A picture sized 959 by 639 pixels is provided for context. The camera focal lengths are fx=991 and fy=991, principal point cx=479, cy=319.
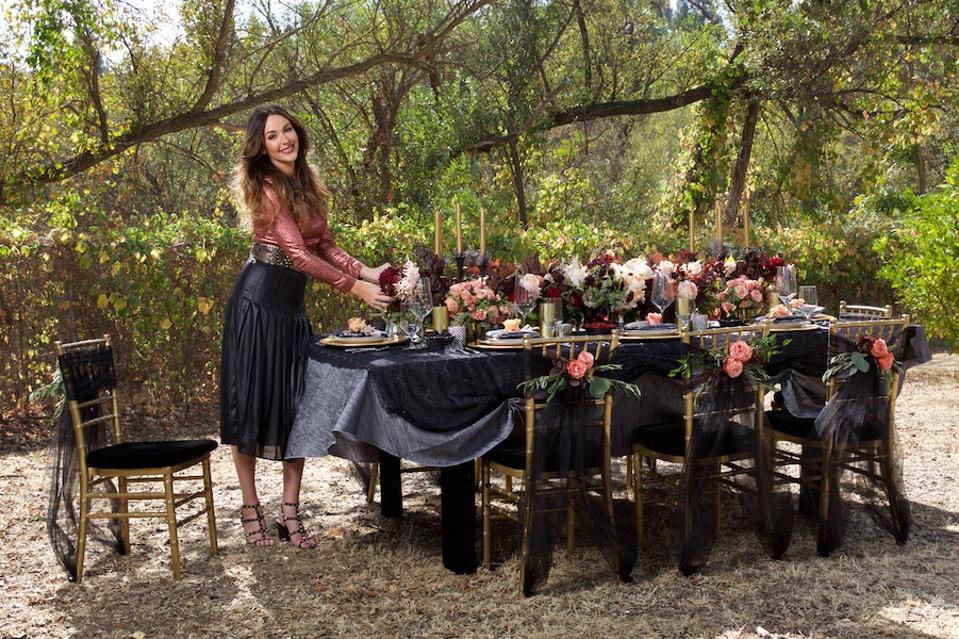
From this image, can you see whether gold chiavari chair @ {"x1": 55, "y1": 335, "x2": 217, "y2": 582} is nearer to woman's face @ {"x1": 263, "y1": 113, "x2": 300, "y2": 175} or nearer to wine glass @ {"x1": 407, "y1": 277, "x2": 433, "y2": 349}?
wine glass @ {"x1": 407, "y1": 277, "x2": 433, "y2": 349}

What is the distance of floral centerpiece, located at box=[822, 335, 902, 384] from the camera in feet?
13.8

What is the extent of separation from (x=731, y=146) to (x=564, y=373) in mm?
9350

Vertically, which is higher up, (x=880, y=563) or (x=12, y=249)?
(x=12, y=249)

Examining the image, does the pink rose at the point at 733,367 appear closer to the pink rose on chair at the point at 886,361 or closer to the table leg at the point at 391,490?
the pink rose on chair at the point at 886,361

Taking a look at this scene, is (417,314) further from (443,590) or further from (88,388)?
(88,388)

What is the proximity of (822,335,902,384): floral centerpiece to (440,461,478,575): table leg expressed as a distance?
160cm

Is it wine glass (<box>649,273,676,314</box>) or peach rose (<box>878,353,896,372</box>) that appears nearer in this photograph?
peach rose (<box>878,353,896,372</box>)

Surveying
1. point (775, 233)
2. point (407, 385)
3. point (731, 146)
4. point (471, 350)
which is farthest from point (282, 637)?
point (731, 146)

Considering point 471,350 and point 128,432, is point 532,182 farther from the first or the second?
point 471,350

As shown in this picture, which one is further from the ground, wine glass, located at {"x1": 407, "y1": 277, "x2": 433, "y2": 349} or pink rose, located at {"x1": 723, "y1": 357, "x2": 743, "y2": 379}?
wine glass, located at {"x1": 407, "y1": 277, "x2": 433, "y2": 349}

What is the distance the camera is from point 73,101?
859 cm

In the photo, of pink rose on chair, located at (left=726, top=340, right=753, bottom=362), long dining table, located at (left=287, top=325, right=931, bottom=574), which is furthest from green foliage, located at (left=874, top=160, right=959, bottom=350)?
pink rose on chair, located at (left=726, top=340, right=753, bottom=362)

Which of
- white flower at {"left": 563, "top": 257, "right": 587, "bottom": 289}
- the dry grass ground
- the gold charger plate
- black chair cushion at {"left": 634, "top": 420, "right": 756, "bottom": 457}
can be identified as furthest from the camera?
white flower at {"left": 563, "top": 257, "right": 587, "bottom": 289}

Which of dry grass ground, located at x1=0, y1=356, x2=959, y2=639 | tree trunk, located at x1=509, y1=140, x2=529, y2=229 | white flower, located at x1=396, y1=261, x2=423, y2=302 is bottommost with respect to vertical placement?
dry grass ground, located at x1=0, y1=356, x2=959, y2=639
